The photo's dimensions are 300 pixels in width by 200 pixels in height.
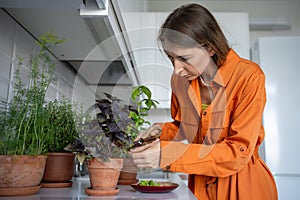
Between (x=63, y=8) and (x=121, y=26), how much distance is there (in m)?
0.23

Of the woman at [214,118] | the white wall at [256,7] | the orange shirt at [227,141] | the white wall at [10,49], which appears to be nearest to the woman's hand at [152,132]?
the woman at [214,118]

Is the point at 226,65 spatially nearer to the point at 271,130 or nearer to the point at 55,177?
the point at 55,177

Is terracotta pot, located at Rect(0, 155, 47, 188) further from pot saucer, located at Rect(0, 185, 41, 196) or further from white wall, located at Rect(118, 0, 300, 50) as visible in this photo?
white wall, located at Rect(118, 0, 300, 50)

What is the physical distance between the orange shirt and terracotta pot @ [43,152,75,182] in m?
0.28

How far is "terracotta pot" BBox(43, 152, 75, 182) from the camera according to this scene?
84 cm

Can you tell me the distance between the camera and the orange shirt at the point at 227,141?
85cm

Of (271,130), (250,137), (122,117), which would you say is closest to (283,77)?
(271,130)

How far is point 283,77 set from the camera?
212 cm

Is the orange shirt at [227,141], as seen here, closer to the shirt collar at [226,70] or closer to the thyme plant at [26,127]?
the shirt collar at [226,70]

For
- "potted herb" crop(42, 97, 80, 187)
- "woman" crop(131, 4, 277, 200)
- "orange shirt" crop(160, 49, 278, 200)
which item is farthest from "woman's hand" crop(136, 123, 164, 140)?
"potted herb" crop(42, 97, 80, 187)

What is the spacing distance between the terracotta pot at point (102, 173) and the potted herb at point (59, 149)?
13 centimetres

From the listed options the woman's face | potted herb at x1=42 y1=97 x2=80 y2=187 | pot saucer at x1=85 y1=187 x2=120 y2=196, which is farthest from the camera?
the woman's face

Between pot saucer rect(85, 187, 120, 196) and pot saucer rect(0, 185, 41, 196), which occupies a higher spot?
pot saucer rect(0, 185, 41, 196)

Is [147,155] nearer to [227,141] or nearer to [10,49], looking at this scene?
[227,141]
